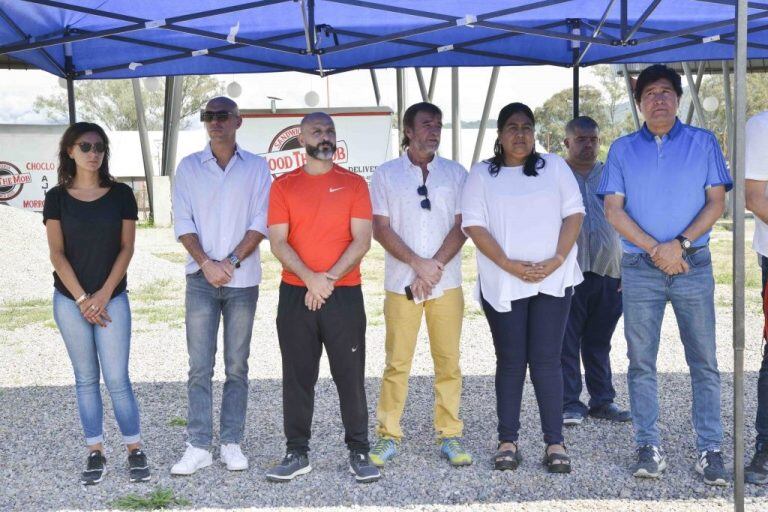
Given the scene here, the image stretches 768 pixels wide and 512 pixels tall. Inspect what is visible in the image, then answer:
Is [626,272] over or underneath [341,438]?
over

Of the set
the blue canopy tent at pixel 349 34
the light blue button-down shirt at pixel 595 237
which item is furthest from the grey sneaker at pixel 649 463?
the blue canopy tent at pixel 349 34

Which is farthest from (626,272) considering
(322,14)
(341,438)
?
(322,14)

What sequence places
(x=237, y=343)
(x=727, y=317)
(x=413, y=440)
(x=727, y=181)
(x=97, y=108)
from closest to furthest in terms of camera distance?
(x=727, y=181), (x=237, y=343), (x=413, y=440), (x=727, y=317), (x=97, y=108)

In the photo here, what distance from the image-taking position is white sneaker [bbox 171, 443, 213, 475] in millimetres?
4645

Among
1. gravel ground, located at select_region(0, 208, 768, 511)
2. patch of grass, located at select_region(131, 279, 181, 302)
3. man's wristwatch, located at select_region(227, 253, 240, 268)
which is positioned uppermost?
man's wristwatch, located at select_region(227, 253, 240, 268)

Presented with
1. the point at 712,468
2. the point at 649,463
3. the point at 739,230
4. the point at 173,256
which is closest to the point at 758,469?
the point at 712,468

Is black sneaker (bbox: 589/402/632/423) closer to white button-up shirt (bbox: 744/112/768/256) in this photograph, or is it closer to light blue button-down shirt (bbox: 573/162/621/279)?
light blue button-down shirt (bbox: 573/162/621/279)

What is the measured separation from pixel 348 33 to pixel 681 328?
2753 millimetres

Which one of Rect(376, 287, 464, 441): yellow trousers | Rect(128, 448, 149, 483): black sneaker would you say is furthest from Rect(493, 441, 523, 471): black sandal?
Rect(128, 448, 149, 483): black sneaker

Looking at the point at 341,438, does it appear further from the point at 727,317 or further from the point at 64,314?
the point at 727,317

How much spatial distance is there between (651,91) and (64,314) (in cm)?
306

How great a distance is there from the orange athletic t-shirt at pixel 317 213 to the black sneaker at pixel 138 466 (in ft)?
4.03

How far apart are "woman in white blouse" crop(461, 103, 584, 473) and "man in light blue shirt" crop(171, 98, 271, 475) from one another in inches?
44.9

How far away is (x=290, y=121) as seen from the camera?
17.6 m
